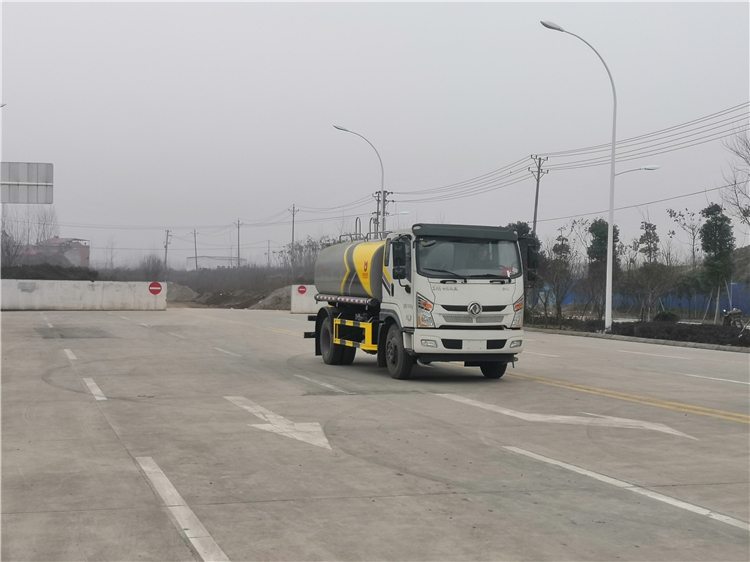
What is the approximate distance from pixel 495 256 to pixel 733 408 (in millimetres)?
4874

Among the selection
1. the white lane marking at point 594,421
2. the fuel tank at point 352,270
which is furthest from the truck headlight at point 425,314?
the white lane marking at point 594,421

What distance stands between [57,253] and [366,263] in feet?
319

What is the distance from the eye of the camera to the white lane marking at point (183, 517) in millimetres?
5398

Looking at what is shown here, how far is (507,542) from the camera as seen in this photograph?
5695mm

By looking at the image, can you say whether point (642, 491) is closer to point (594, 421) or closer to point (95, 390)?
point (594, 421)

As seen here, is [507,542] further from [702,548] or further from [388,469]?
[388,469]

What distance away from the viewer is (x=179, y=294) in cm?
9300

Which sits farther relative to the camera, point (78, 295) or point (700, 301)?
point (700, 301)

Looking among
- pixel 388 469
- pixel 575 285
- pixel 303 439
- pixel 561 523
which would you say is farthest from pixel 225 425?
pixel 575 285

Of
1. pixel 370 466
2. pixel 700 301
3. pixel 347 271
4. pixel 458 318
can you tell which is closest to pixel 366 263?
pixel 347 271

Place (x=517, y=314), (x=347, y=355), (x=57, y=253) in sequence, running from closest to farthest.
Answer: (x=517, y=314) < (x=347, y=355) < (x=57, y=253)

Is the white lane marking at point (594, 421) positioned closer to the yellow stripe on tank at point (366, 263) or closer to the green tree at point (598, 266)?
the yellow stripe on tank at point (366, 263)

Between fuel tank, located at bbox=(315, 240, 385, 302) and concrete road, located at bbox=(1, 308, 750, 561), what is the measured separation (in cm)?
187

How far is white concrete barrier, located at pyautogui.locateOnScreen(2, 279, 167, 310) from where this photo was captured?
49.3 m
